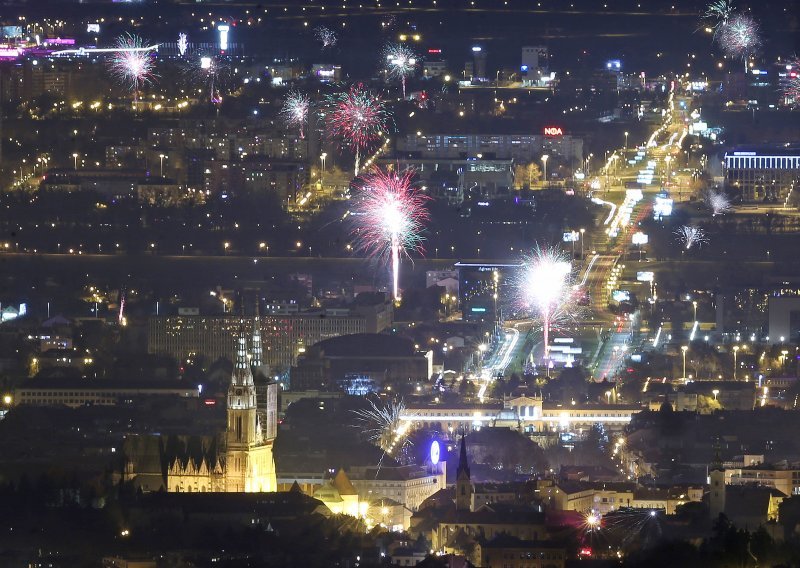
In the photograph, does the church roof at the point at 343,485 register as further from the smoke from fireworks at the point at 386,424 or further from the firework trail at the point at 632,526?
the smoke from fireworks at the point at 386,424

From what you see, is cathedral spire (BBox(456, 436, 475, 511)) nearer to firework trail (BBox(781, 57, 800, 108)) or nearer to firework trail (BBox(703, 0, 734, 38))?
firework trail (BBox(781, 57, 800, 108))

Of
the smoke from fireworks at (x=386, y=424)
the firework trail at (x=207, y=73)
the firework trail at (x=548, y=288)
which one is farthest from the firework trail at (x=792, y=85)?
the smoke from fireworks at (x=386, y=424)

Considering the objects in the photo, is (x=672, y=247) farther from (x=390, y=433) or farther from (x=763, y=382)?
(x=390, y=433)

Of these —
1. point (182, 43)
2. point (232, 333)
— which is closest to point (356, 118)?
point (182, 43)

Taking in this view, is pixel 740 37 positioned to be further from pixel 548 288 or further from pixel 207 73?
pixel 548 288

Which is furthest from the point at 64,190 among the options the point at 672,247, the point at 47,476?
the point at 47,476
